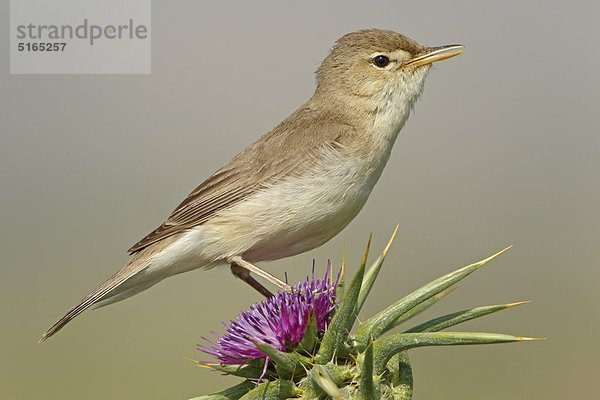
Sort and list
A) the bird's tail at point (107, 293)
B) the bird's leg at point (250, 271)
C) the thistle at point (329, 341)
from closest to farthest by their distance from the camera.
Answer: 1. the thistle at point (329, 341)
2. the bird's leg at point (250, 271)
3. the bird's tail at point (107, 293)

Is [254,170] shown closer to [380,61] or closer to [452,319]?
[380,61]

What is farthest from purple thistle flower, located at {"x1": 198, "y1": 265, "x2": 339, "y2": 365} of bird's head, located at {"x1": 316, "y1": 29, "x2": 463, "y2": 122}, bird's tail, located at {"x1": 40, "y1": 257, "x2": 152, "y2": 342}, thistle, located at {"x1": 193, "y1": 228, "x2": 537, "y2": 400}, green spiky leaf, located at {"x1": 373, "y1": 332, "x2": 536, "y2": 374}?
bird's head, located at {"x1": 316, "y1": 29, "x2": 463, "y2": 122}

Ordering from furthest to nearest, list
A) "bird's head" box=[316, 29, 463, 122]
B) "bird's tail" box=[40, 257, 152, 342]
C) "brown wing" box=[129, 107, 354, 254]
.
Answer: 1. "bird's head" box=[316, 29, 463, 122]
2. "brown wing" box=[129, 107, 354, 254]
3. "bird's tail" box=[40, 257, 152, 342]

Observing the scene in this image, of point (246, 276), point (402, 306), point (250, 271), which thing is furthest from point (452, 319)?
point (246, 276)

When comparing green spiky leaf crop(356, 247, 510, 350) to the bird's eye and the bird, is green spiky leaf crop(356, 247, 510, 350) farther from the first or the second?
the bird's eye

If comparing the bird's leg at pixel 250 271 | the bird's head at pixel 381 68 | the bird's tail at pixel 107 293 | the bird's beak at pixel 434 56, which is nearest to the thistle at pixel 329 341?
the bird's leg at pixel 250 271

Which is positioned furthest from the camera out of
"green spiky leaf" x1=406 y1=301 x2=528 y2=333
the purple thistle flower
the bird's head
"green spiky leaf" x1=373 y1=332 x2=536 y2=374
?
the bird's head

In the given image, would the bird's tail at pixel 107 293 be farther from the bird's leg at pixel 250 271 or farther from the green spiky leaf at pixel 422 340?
the green spiky leaf at pixel 422 340

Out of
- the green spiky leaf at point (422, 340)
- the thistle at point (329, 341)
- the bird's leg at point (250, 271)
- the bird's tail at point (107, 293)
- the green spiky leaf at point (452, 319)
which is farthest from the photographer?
the bird's tail at point (107, 293)
